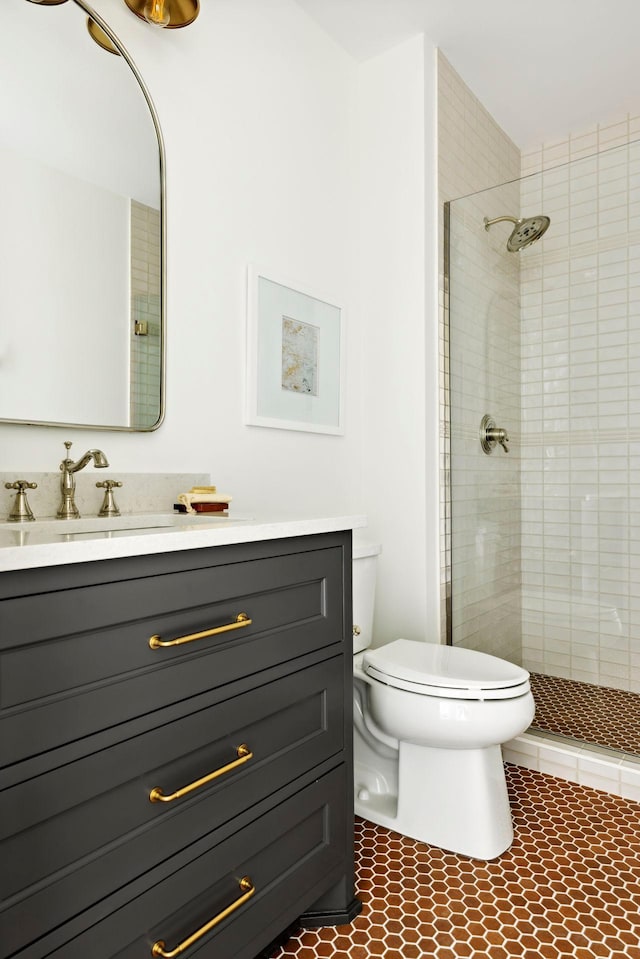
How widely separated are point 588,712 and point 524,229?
5.96 feet

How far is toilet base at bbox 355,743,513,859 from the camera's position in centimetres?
163

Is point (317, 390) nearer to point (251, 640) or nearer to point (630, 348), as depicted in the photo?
point (630, 348)

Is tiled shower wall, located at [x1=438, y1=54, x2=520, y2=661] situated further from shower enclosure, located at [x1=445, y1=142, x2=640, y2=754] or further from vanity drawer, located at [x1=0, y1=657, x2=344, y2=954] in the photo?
vanity drawer, located at [x1=0, y1=657, x2=344, y2=954]

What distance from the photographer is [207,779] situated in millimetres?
1035

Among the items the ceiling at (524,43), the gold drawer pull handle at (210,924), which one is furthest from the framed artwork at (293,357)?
the gold drawer pull handle at (210,924)

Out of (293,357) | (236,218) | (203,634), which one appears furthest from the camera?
(293,357)

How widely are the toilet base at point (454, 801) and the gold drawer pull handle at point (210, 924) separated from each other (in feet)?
2.29

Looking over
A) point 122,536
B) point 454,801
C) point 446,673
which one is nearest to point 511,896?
point 454,801

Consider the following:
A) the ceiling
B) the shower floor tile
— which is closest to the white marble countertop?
the shower floor tile

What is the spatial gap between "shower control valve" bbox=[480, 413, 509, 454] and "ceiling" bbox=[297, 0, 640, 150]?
140cm

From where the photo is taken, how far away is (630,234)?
7.34ft

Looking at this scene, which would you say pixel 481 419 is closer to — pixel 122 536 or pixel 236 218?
pixel 236 218

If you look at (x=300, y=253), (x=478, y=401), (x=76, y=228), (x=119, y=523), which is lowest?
(x=119, y=523)

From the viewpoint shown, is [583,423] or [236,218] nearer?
[236,218]
